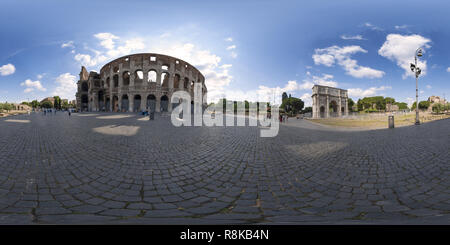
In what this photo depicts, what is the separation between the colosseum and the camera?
120 ft

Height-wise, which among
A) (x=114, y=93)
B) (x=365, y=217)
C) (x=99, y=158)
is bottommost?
(x=365, y=217)

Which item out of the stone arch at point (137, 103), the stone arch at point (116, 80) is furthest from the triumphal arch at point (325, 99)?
the stone arch at point (116, 80)

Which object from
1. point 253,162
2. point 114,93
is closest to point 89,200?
point 253,162

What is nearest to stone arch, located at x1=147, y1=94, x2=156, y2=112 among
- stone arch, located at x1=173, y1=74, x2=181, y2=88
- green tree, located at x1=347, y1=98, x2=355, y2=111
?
stone arch, located at x1=173, y1=74, x2=181, y2=88

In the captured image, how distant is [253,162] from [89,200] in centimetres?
344

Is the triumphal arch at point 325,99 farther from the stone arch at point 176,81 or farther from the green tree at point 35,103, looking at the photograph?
the green tree at point 35,103

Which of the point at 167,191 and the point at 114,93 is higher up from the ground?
the point at 114,93

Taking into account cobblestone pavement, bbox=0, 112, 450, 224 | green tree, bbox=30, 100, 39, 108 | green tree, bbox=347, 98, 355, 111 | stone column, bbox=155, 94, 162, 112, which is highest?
green tree, bbox=30, 100, 39, 108

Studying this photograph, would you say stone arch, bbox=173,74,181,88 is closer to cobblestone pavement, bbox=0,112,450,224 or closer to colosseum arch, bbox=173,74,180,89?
colosseum arch, bbox=173,74,180,89

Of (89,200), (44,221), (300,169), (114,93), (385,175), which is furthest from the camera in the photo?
(114,93)

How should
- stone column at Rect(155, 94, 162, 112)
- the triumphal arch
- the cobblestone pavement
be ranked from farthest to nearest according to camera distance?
1. the triumphal arch
2. stone column at Rect(155, 94, 162, 112)
3. the cobblestone pavement

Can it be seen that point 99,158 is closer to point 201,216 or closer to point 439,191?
point 201,216

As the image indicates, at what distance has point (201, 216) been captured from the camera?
2.44 meters
